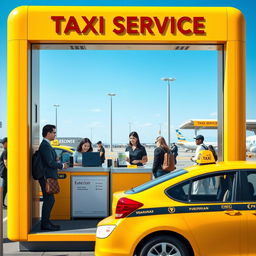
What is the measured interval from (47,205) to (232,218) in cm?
336

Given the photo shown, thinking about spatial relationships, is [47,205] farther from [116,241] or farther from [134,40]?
[134,40]

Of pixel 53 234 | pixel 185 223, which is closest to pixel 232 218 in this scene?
pixel 185 223

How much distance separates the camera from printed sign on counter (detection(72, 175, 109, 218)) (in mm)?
7926

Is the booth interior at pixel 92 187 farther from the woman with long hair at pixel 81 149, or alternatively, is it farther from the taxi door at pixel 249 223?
the taxi door at pixel 249 223

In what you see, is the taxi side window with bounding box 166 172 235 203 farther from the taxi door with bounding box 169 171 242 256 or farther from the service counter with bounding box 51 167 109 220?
the service counter with bounding box 51 167 109 220

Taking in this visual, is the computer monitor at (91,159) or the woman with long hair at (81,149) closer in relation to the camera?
the computer monitor at (91,159)

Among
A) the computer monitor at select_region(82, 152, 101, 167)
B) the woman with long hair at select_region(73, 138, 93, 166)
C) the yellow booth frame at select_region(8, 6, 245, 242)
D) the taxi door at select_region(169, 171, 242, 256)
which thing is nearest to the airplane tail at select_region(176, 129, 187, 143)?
the woman with long hair at select_region(73, 138, 93, 166)

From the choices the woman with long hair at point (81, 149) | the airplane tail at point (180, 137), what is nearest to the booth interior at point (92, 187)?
the woman with long hair at point (81, 149)

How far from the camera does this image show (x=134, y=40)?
268 inches

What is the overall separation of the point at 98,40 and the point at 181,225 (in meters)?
3.33

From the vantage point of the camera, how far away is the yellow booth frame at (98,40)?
6602mm

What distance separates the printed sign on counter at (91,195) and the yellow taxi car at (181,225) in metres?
2.87

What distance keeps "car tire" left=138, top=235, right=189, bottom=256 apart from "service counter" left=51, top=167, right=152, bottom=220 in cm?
308

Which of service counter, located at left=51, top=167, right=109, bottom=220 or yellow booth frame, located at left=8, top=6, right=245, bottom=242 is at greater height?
yellow booth frame, located at left=8, top=6, right=245, bottom=242
